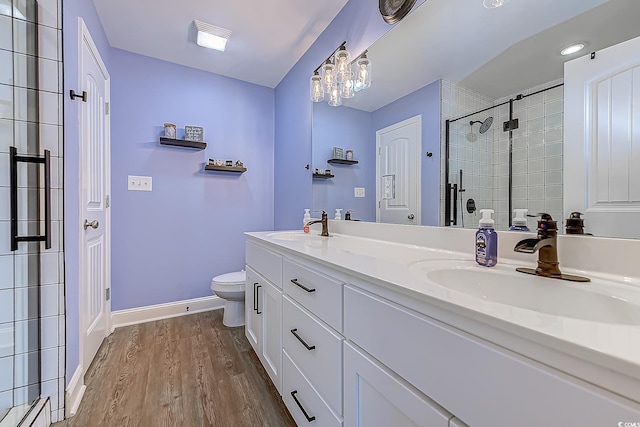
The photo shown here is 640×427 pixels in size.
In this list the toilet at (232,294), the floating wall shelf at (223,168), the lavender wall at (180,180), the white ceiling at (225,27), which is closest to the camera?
the white ceiling at (225,27)

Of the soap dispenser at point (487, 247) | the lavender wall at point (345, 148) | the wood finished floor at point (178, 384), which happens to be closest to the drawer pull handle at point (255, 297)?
the wood finished floor at point (178, 384)

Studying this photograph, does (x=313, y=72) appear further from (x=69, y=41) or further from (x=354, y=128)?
(x=69, y=41)

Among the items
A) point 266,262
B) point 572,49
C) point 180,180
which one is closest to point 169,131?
point 180,180

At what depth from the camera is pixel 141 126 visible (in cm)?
233

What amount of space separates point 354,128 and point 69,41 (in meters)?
1.60

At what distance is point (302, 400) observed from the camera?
42.6 inches

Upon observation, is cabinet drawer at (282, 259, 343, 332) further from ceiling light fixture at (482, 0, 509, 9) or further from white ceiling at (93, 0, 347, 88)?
white ceiling at (93, 0, 347, 88)

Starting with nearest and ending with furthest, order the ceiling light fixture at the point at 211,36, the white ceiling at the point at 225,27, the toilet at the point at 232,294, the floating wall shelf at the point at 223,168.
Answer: the white ceiling at the point at 225,27 → the ceiling light fixture at the point at 211,36 → the toilet at the point at 232,294 → the floating wall shelf at the point at 223,168

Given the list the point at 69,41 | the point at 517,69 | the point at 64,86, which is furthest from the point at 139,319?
the point at 517,69

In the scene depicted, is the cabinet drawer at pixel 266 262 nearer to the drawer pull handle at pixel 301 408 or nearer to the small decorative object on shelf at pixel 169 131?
the drawer pull handle at pixel 301 408

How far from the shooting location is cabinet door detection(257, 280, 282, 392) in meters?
1.31

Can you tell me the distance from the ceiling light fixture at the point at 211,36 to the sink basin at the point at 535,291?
7.25 feet

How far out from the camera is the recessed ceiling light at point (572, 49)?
2.57ft

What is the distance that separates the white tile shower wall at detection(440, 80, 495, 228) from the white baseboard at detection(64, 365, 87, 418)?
1949 millimetres
